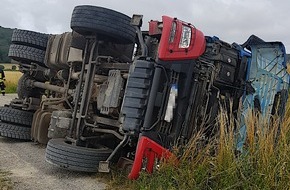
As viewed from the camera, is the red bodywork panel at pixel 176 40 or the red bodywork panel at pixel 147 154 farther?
the red bodywork panel at pixel 176 40

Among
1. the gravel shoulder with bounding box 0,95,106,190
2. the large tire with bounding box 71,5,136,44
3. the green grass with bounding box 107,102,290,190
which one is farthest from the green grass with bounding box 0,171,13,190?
the large tire with bounding box 71,5,136,44

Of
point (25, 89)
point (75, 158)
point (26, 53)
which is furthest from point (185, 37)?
point (25, 89)

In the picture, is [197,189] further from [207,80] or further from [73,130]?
[73,130]

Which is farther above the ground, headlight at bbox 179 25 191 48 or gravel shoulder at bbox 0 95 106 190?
headlight at bbox 179 25 191 48

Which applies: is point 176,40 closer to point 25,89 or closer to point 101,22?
point 101,22

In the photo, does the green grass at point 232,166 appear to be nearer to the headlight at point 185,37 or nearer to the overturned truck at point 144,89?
the overturned truck at point 144,89

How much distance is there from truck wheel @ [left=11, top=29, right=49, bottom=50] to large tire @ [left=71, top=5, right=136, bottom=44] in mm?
2114

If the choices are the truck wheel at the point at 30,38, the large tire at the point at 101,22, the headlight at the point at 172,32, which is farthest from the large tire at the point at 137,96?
the truck wheel at the point at 30,38

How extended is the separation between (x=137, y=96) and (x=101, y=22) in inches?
47.9

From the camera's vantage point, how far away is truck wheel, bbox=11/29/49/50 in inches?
244

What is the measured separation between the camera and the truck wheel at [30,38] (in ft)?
20.4

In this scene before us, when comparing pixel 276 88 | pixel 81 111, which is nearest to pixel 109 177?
pixel 81 111

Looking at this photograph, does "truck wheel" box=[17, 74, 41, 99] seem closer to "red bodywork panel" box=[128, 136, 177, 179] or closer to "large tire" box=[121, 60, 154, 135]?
"large tire" box=[121, 60, 154, 135]

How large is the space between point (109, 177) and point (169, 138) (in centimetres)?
75
